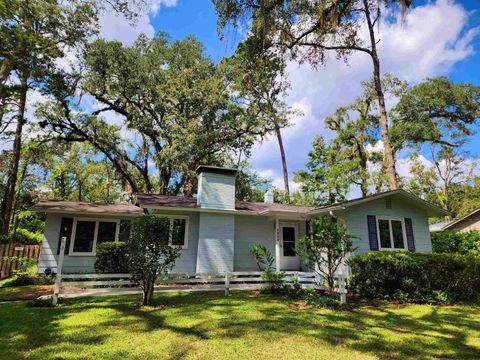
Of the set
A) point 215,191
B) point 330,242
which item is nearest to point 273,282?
point 330,242

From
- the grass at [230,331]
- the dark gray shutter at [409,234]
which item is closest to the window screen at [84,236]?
the grass at [230,331]

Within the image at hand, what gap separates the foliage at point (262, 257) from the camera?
12.8m

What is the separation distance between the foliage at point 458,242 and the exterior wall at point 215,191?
1300 cm

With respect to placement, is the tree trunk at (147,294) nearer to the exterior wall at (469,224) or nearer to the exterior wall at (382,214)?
the exterior wall at (382,214)

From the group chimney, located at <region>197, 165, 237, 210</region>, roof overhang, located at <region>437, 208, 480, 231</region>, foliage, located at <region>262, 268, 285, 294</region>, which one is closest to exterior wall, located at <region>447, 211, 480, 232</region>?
roof overhang, located at <region>437, 208, 480, 231</region>

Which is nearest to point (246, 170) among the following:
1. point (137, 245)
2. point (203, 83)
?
point (203, 83)

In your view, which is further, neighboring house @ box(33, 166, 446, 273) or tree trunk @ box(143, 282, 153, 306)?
neighboring house @ box(33, 166, 446, 273)

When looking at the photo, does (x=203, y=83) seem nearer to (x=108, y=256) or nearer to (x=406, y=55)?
(x=406, y=55)

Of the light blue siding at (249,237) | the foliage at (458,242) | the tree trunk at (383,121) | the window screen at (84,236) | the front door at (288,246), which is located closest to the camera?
the tree trunk at (383,121)

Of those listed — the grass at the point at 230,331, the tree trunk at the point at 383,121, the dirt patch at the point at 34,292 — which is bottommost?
the grass at the point at 230,331

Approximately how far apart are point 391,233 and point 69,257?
1402 centimetres

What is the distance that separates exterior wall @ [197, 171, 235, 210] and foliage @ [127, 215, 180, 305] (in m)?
5.48

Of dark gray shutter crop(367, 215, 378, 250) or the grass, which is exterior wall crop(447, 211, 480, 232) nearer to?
dark gray shutter crop(367, 215, 378, 250)

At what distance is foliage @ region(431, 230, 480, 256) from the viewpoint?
15.4 meters
